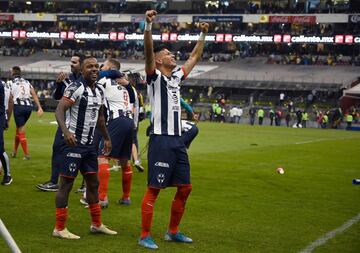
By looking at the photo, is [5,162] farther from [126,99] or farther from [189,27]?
[189,27]

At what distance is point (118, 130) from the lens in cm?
977

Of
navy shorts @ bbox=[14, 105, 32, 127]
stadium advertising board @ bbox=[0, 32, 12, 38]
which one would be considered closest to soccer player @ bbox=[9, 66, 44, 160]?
navy shorts @ bbox=[14, 105, 32, 127]

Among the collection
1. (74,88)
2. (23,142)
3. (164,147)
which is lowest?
(23,142)

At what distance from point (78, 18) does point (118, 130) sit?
202ft

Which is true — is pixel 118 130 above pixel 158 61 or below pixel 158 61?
below

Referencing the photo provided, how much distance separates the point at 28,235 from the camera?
24.7ft

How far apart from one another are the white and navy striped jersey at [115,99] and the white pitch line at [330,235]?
3.64 metres

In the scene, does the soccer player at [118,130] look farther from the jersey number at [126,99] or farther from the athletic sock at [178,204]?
the athletic sock at [178,204]

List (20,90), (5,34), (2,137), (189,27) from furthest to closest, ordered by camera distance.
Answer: (5,34) → (189,27) → (20,90) → (2,137)

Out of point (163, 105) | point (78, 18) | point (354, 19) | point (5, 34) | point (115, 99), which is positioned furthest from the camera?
point (5, 34)

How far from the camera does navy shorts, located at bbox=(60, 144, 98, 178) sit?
762cm

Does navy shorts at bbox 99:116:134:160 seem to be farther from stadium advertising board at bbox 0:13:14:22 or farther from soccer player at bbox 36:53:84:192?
stadium advertising board at bbox 0:13:14:22

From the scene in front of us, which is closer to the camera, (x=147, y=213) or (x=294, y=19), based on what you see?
(x=147, y=213)

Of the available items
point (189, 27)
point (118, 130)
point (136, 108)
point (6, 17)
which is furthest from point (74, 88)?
point (6, 17)
